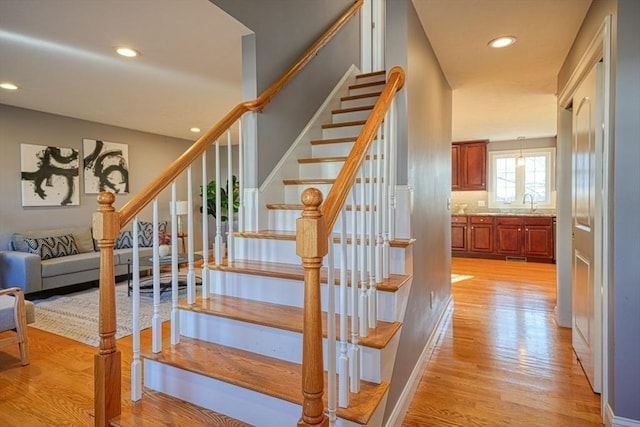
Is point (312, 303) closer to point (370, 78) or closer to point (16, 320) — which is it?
point (16, 320)

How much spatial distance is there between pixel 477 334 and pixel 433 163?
62.2 inches

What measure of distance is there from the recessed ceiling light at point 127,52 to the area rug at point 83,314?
2201 mm

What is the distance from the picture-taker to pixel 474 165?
7539mm

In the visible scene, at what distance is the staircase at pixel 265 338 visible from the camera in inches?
59.6

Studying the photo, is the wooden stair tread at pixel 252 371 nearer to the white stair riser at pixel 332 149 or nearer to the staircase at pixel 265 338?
the staircase at pixel 265 338

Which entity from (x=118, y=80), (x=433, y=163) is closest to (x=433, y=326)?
(x=433, y=163)

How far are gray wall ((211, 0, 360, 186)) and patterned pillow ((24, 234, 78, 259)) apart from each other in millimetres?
3624

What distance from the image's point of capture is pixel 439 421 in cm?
199

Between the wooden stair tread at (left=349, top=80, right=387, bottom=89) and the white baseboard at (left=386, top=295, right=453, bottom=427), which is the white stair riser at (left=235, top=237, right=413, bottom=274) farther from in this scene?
the wooden stair tread at (left=349, top=80, right=387, bottom=89)

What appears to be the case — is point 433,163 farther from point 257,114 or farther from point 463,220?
point 463,220

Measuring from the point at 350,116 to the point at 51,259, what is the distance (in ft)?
13.5

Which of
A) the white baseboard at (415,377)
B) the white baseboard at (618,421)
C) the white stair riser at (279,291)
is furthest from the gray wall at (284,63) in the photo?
the white baseboard at (618,421)

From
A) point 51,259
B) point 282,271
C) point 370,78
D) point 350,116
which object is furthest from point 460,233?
point 51,259

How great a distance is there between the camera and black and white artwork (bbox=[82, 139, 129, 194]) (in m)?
5.49
